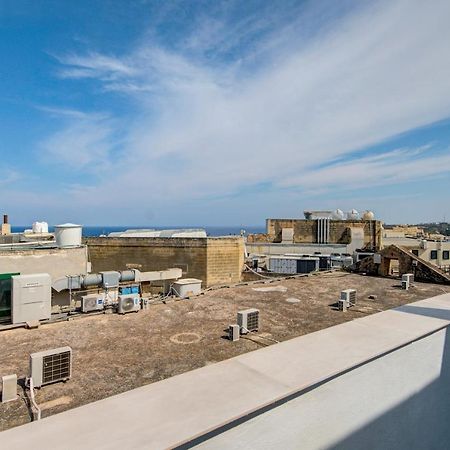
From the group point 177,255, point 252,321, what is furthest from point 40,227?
point 252,321

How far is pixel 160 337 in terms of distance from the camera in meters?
9.79

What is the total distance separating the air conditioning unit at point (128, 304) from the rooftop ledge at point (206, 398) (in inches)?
306

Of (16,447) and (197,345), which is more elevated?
(16,447)

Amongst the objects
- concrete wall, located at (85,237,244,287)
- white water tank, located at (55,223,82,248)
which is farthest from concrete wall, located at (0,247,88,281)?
concrete wall, located at (85,237,244,287)

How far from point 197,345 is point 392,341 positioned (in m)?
4.96

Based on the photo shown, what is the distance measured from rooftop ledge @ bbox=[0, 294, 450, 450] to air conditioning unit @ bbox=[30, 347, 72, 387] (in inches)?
130

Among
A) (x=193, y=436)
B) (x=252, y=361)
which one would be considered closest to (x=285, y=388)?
(x=252, y=361)

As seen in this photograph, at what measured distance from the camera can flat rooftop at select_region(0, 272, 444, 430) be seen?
6789mm

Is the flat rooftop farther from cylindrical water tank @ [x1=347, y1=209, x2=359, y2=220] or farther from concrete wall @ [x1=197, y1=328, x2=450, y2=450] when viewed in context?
cylindrical water tank @ [x1=347, y1=209, x2=359, y2=220]

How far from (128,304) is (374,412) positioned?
29.9 feet

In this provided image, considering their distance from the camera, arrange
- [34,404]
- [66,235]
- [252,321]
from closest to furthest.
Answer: [34,404], [252,321], [66,235]

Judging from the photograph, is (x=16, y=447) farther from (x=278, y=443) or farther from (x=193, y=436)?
(x=278, y=443)

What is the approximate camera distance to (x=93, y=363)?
7.93 meters

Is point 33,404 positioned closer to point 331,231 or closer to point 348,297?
point 348,297
